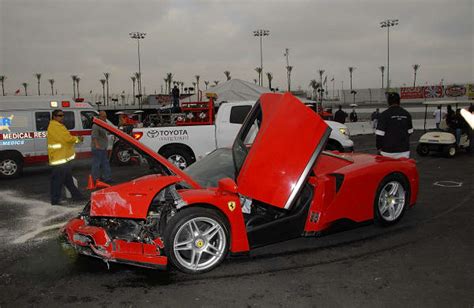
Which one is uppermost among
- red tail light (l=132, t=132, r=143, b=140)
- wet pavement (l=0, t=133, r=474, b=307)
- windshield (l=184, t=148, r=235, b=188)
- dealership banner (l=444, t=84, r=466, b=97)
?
dealership banner (l=444, t=84, r=466, b=97)

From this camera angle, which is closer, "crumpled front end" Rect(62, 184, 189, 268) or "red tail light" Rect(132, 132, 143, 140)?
"crumpled front end" Rect(62, 184, 189, 268)

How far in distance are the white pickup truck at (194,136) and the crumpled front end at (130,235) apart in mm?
6425

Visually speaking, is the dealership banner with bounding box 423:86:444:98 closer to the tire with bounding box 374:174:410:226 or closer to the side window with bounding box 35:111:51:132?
the side window with bounding box 35:111:51:132

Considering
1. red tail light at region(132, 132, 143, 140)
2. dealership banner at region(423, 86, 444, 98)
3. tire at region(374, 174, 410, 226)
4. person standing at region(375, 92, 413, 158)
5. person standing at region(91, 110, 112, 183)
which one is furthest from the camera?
dealership banner at region(423, 86, 444, 98)

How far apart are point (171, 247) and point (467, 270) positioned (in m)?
3.05

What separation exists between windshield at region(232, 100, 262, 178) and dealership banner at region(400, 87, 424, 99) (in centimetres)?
5589

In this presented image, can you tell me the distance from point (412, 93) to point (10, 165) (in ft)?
178

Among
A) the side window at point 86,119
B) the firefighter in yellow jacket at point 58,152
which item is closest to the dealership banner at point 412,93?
the side window at point 86,119

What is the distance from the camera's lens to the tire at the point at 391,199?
5564 mm

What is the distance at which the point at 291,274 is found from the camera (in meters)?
4.32

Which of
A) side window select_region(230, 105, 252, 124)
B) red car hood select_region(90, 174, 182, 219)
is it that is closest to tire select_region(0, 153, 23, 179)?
side window select_region(230, 105, 252, 124)

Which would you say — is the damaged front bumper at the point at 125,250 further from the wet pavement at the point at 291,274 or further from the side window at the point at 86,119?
the side window at the point at 86,119

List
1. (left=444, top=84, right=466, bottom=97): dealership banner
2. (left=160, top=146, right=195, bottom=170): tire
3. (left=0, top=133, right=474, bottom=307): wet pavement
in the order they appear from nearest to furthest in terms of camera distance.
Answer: (left=0, top=133, right=474, bottom=307): wet pavement < (left=160, top=146, right=195, bottom=170): tire < (left=444, top=84, right=466, bottom=97): dealership banner

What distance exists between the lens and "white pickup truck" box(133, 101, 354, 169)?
35.7ft
